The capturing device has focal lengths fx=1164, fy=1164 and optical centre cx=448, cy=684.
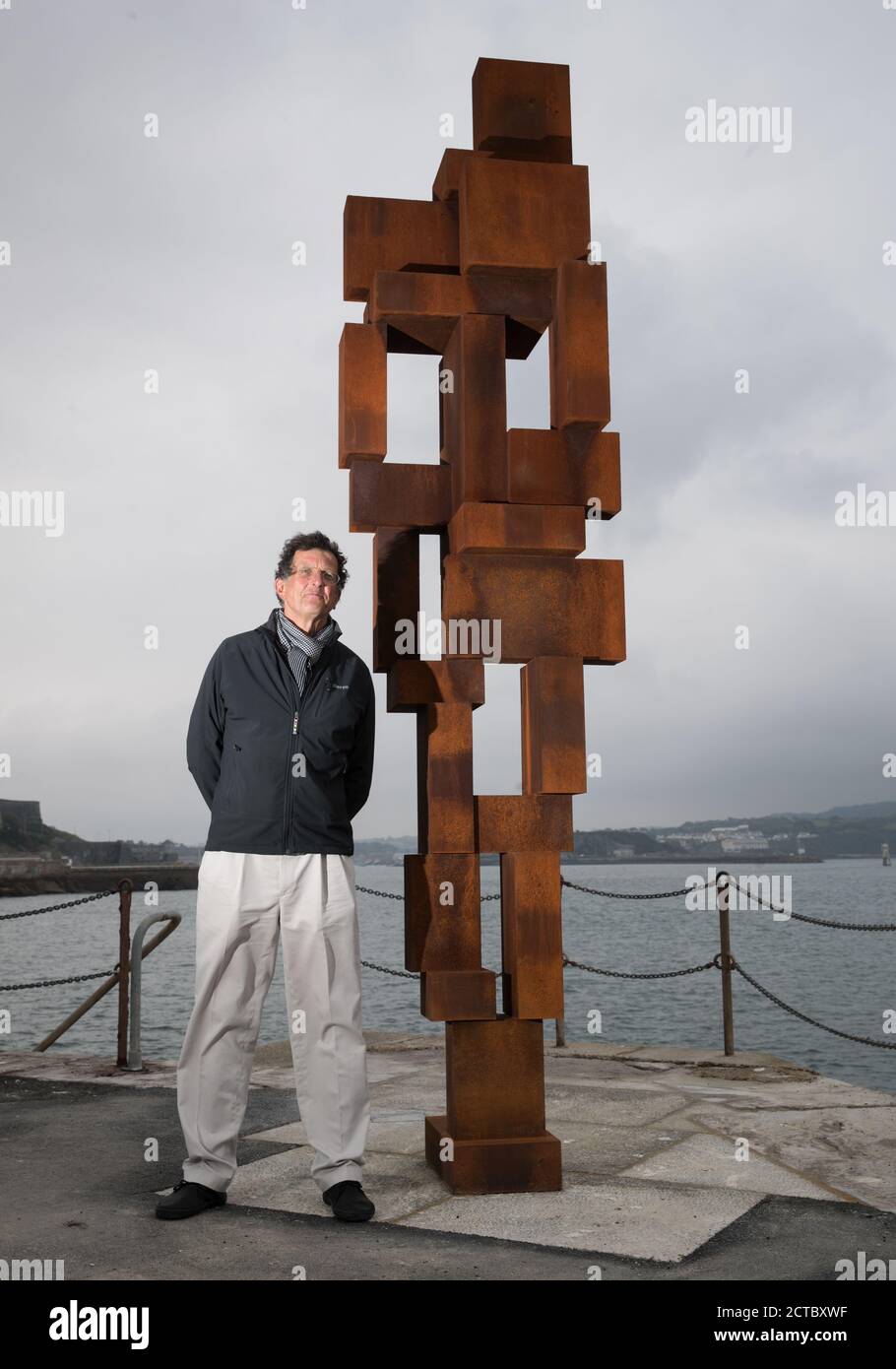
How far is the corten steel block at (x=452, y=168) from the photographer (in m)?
4.27

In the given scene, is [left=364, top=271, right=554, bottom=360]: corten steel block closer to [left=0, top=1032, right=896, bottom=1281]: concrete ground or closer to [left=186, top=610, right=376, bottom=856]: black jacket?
[left=186, top=610, right=376, bottom=856]: black jacket

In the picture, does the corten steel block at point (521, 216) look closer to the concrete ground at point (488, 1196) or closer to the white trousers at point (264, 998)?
the white trousers at point (264, 998)

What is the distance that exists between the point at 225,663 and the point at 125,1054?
3.22 m

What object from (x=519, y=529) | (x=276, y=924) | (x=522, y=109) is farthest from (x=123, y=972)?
(x=522, y=109)

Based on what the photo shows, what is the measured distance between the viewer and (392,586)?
419 cm

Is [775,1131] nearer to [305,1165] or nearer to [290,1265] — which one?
[305,1165]

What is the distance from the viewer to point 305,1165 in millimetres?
4070

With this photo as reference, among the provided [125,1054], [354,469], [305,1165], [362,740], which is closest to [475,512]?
[354,469]

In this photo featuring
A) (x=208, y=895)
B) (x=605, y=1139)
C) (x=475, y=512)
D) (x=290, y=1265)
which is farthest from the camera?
(x=605, y=1139)

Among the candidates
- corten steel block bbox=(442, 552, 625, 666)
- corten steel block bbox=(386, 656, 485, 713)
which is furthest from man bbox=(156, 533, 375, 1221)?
corten steel block bbox=(442, 552, 625, 666)

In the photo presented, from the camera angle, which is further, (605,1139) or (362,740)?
(605,1139)

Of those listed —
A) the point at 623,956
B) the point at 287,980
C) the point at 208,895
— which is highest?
the point at 208,895

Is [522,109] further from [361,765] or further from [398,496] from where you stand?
[361,765]
